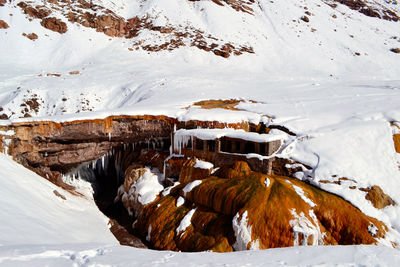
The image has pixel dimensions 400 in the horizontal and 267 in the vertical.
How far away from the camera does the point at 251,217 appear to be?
26.1ft

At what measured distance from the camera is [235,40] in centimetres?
3734

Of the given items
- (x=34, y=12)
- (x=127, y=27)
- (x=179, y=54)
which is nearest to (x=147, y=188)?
(x=179, y=54)

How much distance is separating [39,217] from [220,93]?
607 inches

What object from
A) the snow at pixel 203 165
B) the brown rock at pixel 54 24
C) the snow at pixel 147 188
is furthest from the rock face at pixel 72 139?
the brown rock at pixel 54 24

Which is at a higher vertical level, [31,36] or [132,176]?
[31,36]

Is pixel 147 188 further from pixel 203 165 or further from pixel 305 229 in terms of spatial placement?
pixel 305 229

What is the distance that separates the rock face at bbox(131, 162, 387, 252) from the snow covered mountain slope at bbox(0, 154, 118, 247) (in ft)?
7.75

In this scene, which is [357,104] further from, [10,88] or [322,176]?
[10,88]

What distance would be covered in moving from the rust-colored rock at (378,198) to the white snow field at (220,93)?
0.18 meters

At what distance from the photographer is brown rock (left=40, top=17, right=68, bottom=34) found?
1342 inches

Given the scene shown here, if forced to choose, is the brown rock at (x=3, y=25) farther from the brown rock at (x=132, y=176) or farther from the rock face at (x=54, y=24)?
the brown rock at (x=132, y=176)

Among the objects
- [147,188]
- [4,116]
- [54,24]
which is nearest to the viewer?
[147,188]

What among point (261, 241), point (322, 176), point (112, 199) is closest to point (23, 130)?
point (112, 199)

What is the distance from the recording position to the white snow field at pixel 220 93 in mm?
3895
